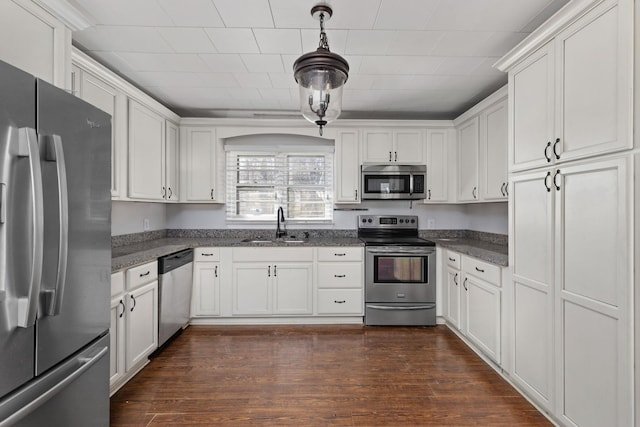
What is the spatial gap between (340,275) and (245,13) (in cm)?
255

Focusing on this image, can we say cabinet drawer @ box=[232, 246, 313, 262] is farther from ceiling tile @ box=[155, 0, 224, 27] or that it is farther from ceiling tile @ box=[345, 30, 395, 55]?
ceiling tile @ box=[155, 0, 224, 27]

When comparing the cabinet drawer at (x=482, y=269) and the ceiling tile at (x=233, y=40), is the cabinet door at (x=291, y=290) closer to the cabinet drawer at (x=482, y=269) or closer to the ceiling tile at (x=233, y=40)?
the cabinet drawer at (x=482, y=269)

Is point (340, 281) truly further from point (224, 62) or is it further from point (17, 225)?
point (17, 225)

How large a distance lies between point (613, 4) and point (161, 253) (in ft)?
10.7

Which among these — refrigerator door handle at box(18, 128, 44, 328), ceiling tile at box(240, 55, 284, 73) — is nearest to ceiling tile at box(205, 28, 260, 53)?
ceiling tile at box(240, 55, 284, 73)

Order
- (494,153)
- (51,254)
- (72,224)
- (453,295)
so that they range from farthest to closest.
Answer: (453,295)
(494,153)
(72,224)
(51,254)

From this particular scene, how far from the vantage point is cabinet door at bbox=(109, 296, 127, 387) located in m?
2.09

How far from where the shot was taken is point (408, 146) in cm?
387

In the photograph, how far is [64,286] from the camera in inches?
50.3

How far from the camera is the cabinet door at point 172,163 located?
11.5ft

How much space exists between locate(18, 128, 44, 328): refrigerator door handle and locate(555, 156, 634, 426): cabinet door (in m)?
2.34

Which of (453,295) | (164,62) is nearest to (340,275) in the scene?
(453,295)

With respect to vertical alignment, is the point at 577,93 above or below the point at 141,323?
above

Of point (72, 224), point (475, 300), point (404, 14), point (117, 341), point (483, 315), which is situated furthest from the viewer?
point (475, 300)
